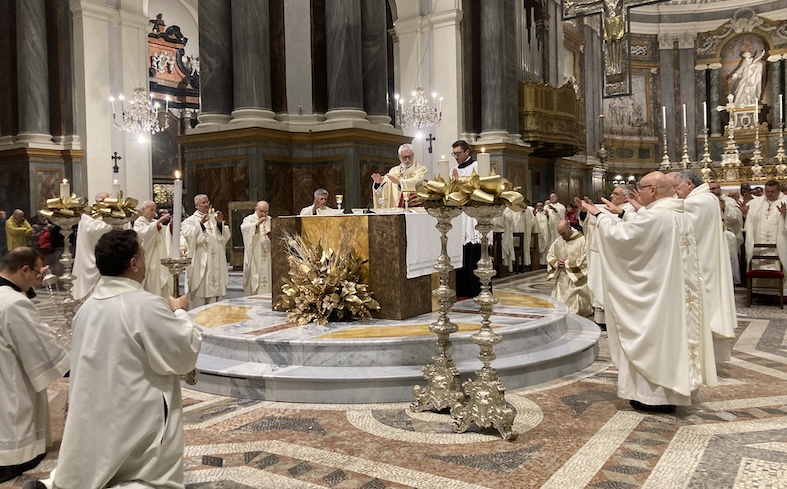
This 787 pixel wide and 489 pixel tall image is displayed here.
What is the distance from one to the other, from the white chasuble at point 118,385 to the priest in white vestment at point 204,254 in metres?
6.11

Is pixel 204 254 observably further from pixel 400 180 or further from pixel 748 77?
pixel 748 77

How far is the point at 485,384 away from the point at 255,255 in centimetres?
597

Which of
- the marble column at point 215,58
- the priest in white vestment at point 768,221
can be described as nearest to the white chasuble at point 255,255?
the marble column at point 215,58

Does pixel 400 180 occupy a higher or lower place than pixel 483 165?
higher

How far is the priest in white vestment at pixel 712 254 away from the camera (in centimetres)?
517

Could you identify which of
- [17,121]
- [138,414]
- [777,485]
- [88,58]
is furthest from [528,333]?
[17,121]

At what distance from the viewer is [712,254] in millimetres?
5355

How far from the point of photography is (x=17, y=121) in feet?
51.6

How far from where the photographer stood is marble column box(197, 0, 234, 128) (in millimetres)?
11328

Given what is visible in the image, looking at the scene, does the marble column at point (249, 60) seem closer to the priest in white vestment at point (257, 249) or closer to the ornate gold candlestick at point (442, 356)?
the priest in white vestment at point (257, 249)

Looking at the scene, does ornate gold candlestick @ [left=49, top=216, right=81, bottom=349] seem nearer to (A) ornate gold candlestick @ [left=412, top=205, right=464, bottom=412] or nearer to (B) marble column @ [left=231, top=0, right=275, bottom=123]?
(A) ornate gold candlestick @ [left=412, top=205, right=464, bottom=412]

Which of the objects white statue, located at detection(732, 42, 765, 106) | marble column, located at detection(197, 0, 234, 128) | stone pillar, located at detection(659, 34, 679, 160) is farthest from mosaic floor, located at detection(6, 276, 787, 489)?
white statue, located at detection(732, 42, 765, 106)

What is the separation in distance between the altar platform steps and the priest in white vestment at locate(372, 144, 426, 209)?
1603mm

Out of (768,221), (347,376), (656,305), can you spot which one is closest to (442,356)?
(347,376)
